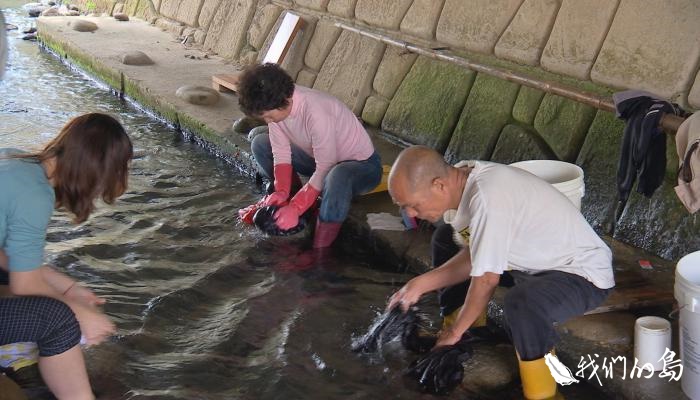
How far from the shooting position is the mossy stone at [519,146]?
5.15 metres

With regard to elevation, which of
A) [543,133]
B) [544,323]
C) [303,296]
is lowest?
[303,296]

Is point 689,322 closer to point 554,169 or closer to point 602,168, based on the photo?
point 554,169

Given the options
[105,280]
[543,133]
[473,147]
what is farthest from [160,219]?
[543,133]

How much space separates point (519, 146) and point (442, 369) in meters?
2.24

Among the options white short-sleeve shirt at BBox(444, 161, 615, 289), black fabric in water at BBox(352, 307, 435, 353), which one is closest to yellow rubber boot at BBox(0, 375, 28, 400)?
black fabric in water at BBox(352, 307, 435, 353)

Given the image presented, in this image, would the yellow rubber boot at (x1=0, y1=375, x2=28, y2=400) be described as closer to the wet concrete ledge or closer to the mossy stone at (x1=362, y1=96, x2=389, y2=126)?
the wet concrete ledge

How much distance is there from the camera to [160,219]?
18.4 ft

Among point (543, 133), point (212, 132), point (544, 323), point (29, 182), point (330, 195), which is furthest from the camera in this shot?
point (212, 132)

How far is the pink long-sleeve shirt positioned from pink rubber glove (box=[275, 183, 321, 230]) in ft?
0.17

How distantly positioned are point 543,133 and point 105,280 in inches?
118

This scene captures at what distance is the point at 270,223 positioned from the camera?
504 cm

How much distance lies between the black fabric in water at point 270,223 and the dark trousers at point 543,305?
199 cm

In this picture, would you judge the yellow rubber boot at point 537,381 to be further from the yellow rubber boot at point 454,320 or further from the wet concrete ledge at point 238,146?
the yellow rubber boot at point 454,320

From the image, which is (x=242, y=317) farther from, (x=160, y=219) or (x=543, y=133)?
(x=543, y=133)
